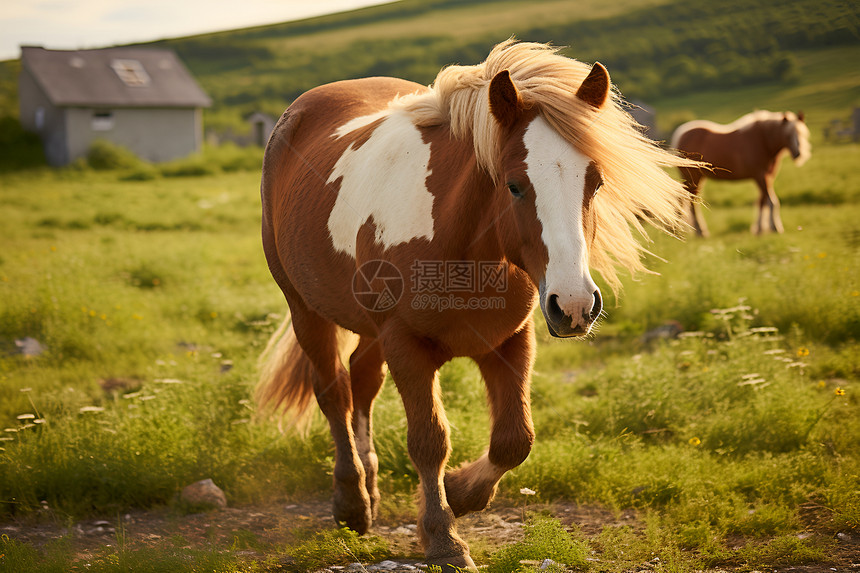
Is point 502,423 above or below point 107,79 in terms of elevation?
below

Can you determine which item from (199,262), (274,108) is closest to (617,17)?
(274,108)

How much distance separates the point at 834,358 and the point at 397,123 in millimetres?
3977

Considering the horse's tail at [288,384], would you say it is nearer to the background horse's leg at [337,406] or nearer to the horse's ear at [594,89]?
the background horse's leg at [337,406]

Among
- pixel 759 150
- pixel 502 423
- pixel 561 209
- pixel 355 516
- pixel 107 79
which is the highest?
pixel 107 79

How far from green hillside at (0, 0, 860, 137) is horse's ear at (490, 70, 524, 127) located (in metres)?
6.59

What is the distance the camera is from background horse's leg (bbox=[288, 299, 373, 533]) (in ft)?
11.3

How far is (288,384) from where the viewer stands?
13.8 ft

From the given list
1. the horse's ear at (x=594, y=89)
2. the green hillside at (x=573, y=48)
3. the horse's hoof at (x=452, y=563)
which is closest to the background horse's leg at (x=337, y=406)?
the horse's hoof at (x=452, y=563)

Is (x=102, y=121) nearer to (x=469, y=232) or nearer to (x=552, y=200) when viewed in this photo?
(x=469, y=232)

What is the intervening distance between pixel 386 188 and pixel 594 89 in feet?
3.16

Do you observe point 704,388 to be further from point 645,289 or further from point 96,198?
point 96,198

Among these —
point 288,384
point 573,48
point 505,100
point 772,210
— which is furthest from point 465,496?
point 573,48

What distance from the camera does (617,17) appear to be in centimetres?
5559

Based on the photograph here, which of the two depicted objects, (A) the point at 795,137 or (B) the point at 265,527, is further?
(A) the point at 795,137
